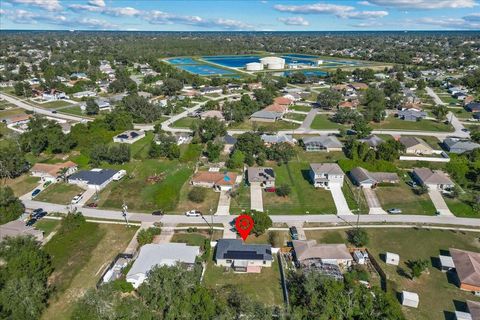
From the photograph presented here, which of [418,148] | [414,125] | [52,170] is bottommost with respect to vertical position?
[52,170]

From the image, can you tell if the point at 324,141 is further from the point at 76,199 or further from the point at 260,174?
the point at 76,199

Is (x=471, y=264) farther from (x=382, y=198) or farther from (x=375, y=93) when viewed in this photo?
(x=375, y=93)

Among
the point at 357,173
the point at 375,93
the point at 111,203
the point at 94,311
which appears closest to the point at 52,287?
the point at 94,311

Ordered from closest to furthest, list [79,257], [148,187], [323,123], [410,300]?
[410,300]
[79,257]
[148,187]
[323,123]

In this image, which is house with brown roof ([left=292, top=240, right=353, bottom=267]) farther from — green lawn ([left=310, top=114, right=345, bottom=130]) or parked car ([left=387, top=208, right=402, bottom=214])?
green lawn ([left=310, top=114, right=345, bottom=130])

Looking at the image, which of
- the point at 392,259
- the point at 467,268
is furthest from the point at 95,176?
the point at 467,268

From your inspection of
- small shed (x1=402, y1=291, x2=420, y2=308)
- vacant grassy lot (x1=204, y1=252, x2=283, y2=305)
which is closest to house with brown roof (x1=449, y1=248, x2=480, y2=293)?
small shed (x1=402, y1=291, x2=420, y2=308)
